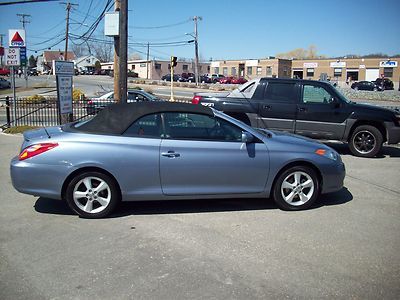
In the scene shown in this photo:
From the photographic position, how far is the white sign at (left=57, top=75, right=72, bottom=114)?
34.5 ft

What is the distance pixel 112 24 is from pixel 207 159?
7113 millimetres

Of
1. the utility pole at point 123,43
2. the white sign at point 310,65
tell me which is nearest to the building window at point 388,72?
the white sign at point 310,65

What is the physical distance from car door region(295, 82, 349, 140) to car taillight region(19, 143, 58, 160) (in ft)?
21.1

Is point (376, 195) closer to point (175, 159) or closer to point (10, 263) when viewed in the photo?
point (175, 159)

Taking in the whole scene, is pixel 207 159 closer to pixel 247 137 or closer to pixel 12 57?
pixel 247 137

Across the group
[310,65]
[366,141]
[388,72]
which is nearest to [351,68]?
[388,72]

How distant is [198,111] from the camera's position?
5309 mm

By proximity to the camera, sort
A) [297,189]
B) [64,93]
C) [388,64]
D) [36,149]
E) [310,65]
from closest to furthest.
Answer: [36,149] < [297,189] < [64,93] < [388,64] < [310,65]

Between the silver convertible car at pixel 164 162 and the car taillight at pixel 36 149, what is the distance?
13 mm

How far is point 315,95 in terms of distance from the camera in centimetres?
966

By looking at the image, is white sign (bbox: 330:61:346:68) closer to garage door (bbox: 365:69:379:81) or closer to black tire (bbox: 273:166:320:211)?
garage door (bbox: 365:69:379:81)

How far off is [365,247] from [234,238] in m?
1.46

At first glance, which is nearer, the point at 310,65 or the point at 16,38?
the point at 16,38

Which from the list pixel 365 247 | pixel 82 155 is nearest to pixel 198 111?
pixel 82 155
